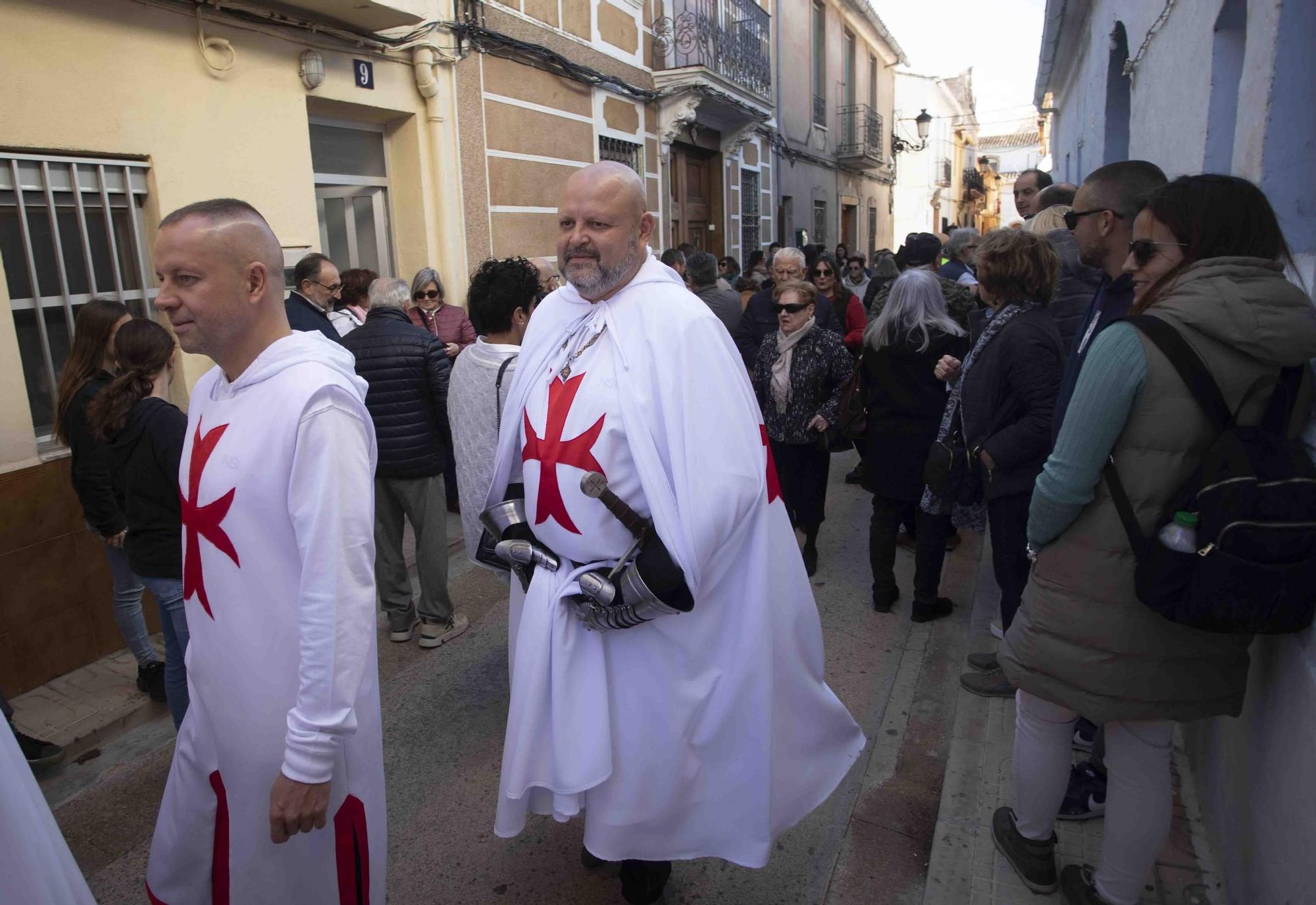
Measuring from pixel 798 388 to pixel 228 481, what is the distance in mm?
3520

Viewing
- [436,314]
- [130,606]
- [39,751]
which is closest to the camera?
[39,751]

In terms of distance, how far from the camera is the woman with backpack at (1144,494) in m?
1.87

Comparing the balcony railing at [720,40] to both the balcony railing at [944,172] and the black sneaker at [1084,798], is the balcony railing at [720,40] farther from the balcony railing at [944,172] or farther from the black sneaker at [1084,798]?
the balcony railing at [944,172]

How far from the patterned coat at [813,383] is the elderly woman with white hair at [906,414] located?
0.88 ft

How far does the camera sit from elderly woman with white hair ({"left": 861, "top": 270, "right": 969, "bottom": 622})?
14.2 feet

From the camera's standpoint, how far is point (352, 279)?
20.0ft

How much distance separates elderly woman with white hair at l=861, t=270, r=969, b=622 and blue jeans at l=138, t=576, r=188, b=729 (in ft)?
10.4

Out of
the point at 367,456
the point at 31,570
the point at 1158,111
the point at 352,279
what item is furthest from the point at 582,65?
the point at 367,456

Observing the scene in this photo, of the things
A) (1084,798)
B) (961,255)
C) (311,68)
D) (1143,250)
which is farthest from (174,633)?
(961,255)

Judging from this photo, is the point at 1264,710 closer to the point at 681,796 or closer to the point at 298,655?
the point at 681,796

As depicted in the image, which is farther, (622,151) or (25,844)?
(622,151)

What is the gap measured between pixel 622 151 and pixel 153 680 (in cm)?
847

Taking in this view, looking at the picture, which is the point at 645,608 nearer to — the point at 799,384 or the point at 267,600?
the point at 267,600

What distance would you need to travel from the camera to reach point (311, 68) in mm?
6082
